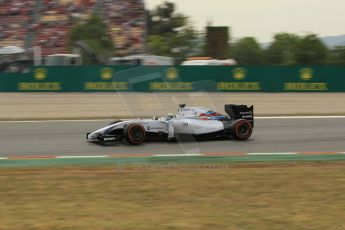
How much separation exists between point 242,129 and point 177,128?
152cm

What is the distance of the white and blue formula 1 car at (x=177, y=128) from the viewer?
390 inches

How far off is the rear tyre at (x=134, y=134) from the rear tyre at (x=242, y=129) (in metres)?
1.99

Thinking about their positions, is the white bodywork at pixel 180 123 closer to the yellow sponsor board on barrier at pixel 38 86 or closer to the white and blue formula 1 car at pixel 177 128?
the white and blue formula 1 car at pixel 177 128

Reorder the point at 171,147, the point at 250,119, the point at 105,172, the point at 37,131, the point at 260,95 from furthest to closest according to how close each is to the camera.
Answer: the point at 260,95 → the point at 37,131 → the point at 250,119 → the point at 171,147 → the point at 105,172

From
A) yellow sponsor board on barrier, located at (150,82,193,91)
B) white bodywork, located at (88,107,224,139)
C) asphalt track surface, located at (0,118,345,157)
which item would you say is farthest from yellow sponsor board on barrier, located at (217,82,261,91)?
white bodywork, located at (88,107,224,139)

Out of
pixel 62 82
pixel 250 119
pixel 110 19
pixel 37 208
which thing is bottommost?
pixel 37 208

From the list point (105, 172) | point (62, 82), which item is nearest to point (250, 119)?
point (105, 172)

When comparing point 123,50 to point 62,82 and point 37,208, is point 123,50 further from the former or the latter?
point 37,208

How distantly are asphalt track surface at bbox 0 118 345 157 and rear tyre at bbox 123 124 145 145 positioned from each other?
0.13m

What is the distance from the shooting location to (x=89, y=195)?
6.05 m

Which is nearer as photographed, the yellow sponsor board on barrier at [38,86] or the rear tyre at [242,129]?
the rear tyre at [242,129]

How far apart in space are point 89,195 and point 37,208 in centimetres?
78

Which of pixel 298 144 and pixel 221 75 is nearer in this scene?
pixel 298 144

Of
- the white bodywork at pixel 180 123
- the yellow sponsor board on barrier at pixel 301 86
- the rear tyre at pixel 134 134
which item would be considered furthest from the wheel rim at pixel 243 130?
the yellow sponsor board on barrier at pixel 301 86
